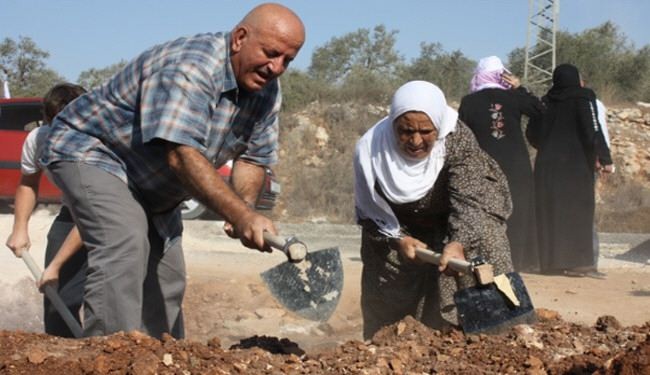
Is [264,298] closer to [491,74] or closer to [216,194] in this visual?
[491,74]

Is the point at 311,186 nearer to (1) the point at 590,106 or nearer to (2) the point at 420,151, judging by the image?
(1) the point at 590,106

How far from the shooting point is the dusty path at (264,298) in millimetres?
6863

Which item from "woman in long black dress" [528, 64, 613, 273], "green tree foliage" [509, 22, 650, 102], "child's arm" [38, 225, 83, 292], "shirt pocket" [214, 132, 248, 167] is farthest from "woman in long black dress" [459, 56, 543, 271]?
"green tree foliage" [509, 22, 650, 102]

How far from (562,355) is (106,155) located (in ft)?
Result: 6.47

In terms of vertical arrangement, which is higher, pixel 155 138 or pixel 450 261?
pixel 155 138

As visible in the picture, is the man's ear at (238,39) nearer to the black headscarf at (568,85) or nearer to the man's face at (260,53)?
the man's face at (260,53)

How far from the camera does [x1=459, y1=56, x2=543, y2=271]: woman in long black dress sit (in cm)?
823

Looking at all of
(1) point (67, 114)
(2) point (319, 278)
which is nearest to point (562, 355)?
(2) point (319, 278)

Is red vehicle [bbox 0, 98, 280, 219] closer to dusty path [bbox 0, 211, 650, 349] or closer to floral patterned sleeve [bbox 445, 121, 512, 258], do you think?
dusty path [bbox 0, 211, 650, 349]

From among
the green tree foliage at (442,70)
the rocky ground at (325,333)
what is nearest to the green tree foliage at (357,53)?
the green tree foliage at (442,70)

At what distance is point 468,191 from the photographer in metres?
4.53

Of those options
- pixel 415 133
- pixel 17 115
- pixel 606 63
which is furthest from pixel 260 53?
pixel 606 63

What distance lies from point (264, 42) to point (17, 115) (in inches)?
365

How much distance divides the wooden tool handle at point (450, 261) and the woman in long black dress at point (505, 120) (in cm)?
401
